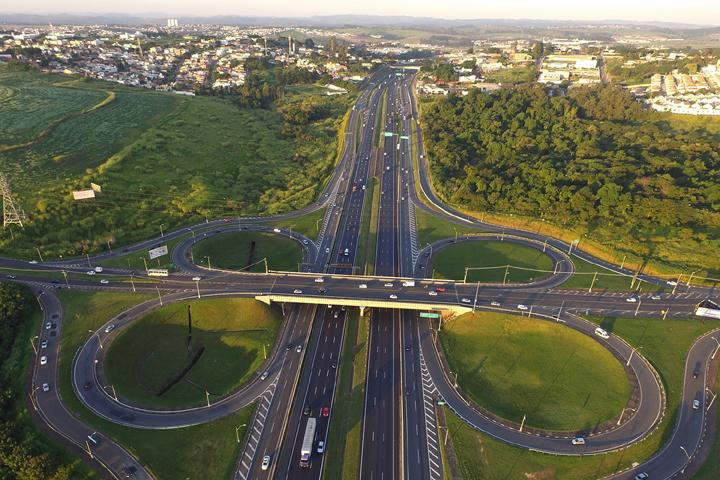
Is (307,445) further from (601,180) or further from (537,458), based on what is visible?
(601,180)

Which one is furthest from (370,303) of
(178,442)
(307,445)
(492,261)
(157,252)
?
(157,252)

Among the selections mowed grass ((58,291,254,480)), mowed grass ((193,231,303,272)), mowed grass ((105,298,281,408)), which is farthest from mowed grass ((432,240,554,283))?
mowed grass ((58,291,254,480))

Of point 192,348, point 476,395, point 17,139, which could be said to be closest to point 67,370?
point 192,348

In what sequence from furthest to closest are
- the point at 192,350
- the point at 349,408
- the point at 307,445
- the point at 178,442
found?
the point at 192,350, the point at 349,408, the point at 178,442, the point at 307,445

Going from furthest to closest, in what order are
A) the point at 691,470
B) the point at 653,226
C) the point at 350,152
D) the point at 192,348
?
the point at 350,152
the point at 653,226
the point at 192,348
the point at 691,470

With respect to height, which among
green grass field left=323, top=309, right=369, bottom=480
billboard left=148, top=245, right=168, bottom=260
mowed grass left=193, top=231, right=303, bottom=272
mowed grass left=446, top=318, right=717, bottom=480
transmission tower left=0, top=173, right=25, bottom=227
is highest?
transmission tower left=0, top=173, right=25, bottom=227

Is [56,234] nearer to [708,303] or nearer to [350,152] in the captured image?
[350,152]

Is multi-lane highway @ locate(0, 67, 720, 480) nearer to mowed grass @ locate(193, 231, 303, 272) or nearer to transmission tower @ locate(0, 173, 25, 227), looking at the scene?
mowed grass @ locate(193, 231, 303, 272)
